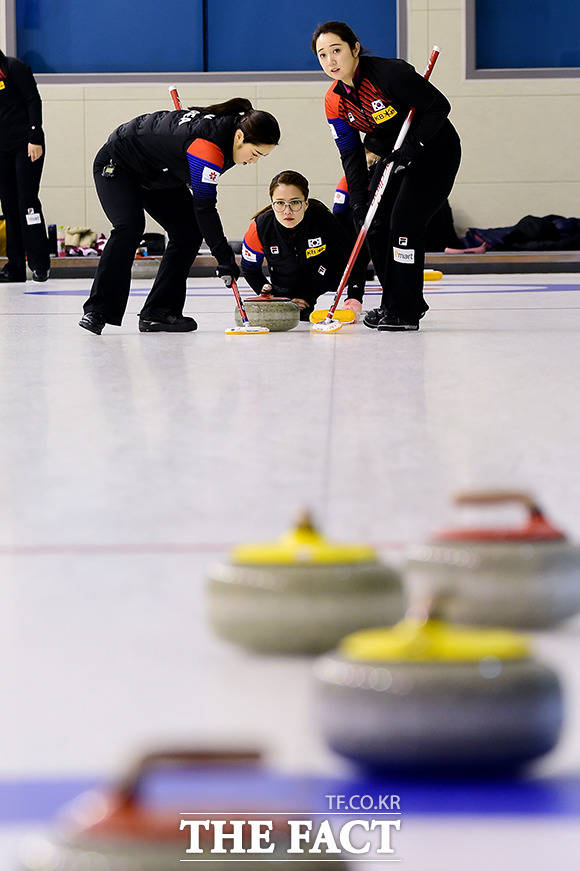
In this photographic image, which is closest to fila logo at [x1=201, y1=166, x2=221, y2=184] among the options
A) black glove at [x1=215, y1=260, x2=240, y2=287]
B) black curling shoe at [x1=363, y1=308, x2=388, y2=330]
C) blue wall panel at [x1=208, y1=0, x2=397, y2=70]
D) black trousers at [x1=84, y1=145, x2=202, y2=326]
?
black glove at [x1=215, y1=260, x2=240, y2=287]

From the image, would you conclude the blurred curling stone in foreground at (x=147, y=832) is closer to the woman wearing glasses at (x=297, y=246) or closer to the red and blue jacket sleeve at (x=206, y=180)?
the red and blue jacket sleeve at (x=206, y=180)

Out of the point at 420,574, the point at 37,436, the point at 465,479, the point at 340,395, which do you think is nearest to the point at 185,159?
the point at 340,395

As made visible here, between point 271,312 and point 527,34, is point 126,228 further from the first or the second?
point 527,34

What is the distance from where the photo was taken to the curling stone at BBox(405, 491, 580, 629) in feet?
3.50

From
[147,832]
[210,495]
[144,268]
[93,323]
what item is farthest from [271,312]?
[144,268]

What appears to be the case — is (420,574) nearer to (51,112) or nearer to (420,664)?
(420,664)

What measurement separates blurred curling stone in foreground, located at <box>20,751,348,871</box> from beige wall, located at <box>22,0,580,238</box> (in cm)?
1056

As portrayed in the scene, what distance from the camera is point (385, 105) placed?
4.40m

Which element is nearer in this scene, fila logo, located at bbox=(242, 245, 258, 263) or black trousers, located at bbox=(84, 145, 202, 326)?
black trousers, located at bbox=(84, 145, 202, 326)

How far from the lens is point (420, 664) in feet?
2.52

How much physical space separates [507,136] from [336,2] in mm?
1832

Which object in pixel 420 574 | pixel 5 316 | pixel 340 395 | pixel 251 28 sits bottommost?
pixel 420 574

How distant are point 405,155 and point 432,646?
3.80 meters

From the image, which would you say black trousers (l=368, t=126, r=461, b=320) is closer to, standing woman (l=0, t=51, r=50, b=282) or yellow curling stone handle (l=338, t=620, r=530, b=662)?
yellow curling stone handle (l=338, t=620, r=530, b=662)
